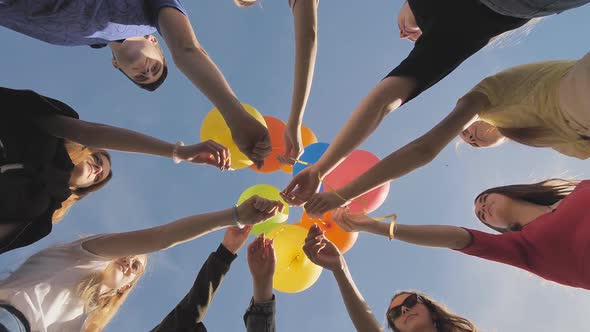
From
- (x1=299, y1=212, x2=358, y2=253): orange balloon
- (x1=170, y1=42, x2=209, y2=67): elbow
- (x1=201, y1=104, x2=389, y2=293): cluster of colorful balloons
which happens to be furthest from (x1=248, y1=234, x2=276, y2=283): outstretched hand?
(x1=170, y1=42, x2=209, y2=67): elbow

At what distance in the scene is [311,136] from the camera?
Result: 3.18m

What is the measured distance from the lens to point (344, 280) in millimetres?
2260

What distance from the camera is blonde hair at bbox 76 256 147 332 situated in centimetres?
208

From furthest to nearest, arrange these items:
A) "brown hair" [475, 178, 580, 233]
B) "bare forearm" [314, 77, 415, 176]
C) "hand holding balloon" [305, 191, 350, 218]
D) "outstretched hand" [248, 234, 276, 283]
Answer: "brown hair" [475, 178, 580, 233]
"outstretched hand" [248, 234, 276, 283]
"hand holding balloon" [305, 191, 350, 218]
"bare forearm" [314, 77, 415, 176]

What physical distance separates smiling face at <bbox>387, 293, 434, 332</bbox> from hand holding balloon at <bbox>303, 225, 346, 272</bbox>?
0.51 meters

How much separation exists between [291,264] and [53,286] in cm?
145

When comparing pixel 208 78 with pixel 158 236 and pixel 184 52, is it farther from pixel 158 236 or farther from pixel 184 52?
pixel 158 236

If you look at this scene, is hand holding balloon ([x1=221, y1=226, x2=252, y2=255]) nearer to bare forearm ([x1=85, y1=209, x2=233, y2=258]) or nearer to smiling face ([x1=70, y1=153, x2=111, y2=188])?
bare forearm ([x1=85, y1=209, x2=233, y2=258])

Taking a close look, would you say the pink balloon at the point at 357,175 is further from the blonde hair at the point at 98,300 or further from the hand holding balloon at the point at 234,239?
the blonde hair at the point at 98,300

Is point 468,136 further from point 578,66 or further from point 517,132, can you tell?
point 578,66

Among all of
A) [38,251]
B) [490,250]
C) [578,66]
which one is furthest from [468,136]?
[38,251]

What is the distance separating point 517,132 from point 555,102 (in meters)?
0.31

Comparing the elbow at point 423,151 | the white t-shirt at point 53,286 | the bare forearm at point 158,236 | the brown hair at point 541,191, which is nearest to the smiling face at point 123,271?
the white t-shirt at point 53,286

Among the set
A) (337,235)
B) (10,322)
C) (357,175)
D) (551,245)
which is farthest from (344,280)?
(10,322)
